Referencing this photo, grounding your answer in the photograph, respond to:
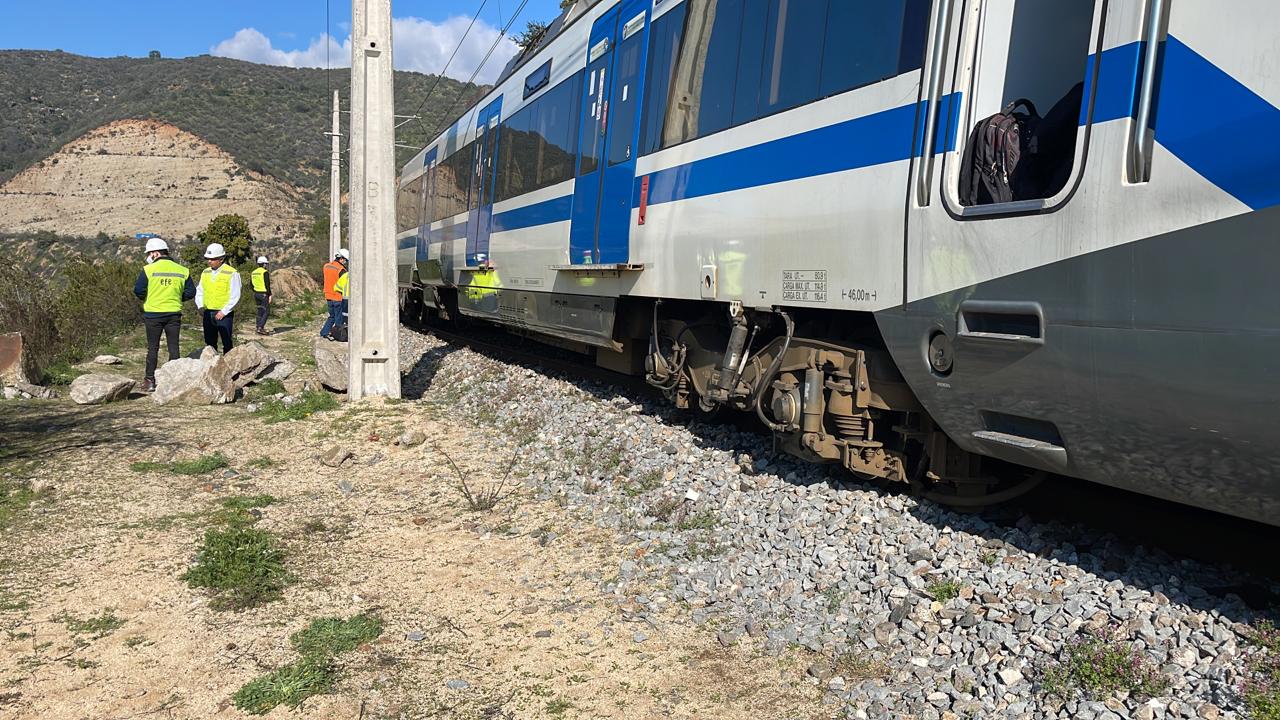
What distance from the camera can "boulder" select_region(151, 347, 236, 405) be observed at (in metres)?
10.3

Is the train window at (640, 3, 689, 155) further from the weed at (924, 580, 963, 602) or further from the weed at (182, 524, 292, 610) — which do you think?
the weed at (924, 580, 963, 602)

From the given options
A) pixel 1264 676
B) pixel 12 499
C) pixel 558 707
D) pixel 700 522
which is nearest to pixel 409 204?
pixel 12 499

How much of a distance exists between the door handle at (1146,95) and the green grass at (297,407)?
27.1 ft

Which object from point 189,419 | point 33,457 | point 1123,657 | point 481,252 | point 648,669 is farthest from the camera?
point 481,252

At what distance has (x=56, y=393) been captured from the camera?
10.6 meters

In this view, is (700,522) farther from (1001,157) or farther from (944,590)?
(1001,157)

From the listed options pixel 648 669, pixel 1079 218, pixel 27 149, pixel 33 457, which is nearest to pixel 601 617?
pixel 648 669

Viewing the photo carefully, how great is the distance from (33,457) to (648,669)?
236 inches

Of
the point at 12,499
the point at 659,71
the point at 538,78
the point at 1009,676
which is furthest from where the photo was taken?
the point at 538,78

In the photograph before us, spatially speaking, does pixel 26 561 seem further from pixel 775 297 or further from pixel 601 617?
pixel 775 297

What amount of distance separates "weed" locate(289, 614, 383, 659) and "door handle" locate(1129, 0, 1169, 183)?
371 cm

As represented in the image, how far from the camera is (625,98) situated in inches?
310

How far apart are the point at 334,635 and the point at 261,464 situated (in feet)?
12.4

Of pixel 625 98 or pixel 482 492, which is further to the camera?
pixel 625 98
